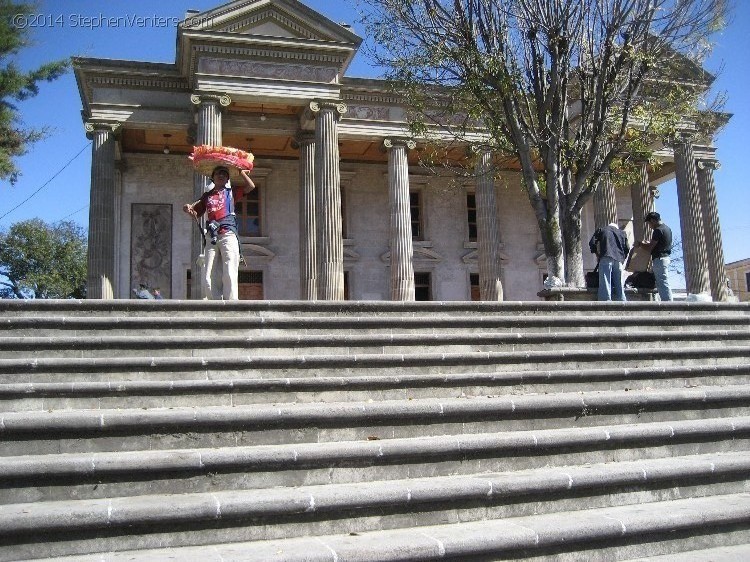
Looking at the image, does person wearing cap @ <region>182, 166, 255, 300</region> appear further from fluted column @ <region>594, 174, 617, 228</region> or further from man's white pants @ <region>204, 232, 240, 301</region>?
fluted column @ <region>594, 174, 617, 228</region>

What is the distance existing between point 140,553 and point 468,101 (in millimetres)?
12478

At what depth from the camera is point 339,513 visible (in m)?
4.24

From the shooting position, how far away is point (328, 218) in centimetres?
1975

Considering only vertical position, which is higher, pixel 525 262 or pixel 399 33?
pixel 399 33

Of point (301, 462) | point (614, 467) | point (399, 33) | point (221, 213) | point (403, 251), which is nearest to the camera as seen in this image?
point (301, 462)

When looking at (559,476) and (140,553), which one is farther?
(559,476)

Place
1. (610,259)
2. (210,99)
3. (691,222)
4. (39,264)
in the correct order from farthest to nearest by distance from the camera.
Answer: (39,264)
(691,222)
(210,99)
(610,259)

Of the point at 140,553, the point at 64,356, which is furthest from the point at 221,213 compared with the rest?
the point at 140,553

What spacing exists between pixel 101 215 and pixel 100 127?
273 cm

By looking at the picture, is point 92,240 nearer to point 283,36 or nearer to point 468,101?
point 283,36

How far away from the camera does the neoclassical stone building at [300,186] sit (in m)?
19.9

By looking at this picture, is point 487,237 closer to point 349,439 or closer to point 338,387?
point 338,387

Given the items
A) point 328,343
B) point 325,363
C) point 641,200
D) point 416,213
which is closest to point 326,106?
point 416,213

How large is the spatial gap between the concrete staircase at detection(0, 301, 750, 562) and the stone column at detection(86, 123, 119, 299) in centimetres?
1311
